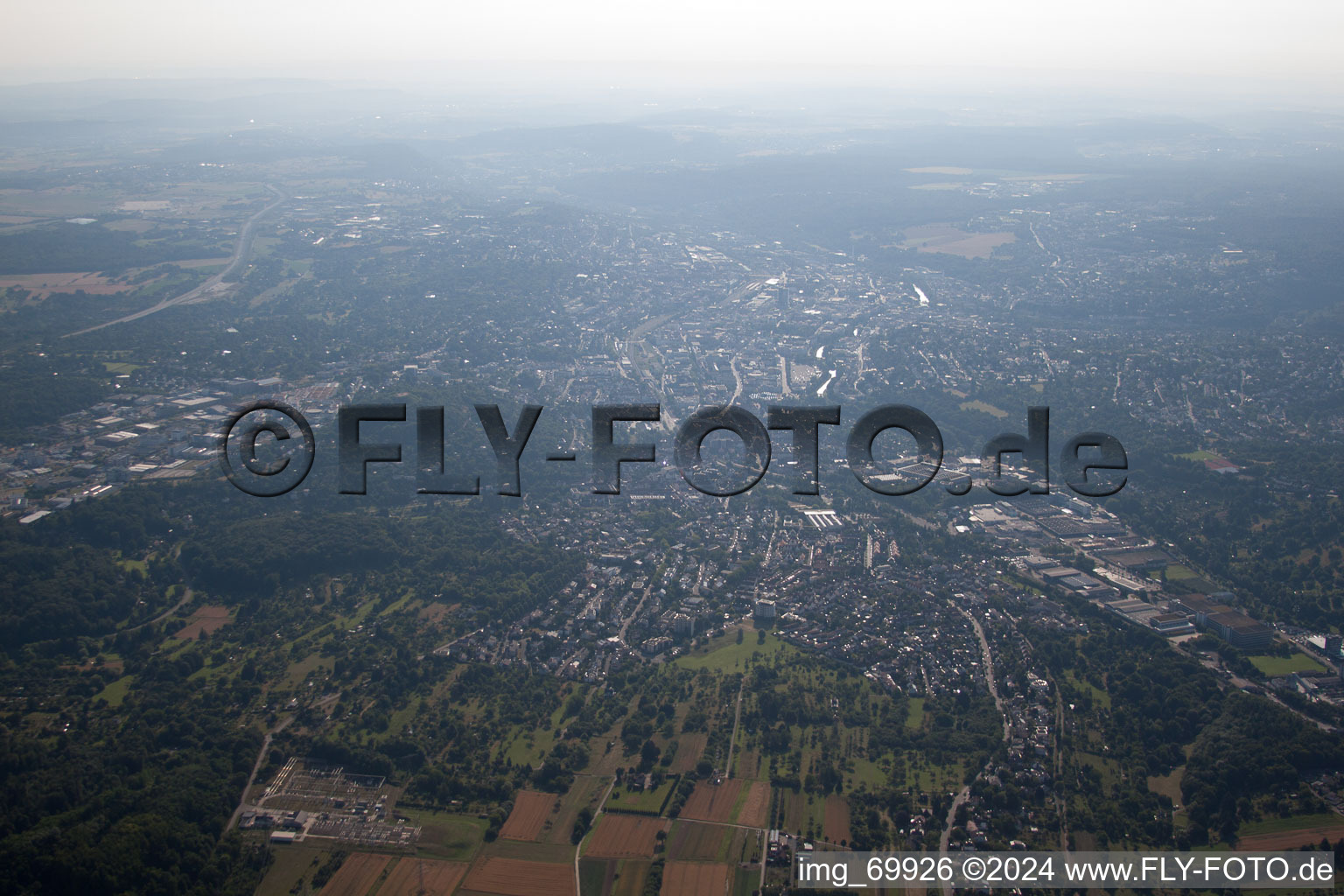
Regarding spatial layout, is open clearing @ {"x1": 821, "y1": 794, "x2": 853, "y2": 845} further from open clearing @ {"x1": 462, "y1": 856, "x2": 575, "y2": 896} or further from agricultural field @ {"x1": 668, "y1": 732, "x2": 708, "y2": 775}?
open clearing @ {"x1": 462, "y1": 856, "x2": 575, "y2": 896}

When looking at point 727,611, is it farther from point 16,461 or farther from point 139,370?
point 139,370

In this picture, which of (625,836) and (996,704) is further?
(996,704)

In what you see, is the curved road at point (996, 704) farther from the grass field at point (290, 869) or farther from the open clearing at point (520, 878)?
the grass field at point (290, 869)

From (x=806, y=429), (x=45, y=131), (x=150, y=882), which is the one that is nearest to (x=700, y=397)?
(x=806, y=429)

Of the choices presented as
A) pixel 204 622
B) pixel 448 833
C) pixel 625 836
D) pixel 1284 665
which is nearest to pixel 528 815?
pixel 448 833

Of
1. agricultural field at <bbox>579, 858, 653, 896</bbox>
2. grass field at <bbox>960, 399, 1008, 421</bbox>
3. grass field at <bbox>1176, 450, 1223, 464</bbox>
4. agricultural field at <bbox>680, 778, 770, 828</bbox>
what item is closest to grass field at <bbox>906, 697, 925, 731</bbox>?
agricultural field at <bbox>680, 778, 770, 828</bbox>

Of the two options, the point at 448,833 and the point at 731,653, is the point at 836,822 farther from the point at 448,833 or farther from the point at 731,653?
the point at 448,833

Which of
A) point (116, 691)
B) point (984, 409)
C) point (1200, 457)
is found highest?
point (984, 409)
